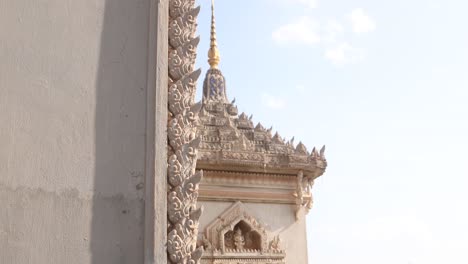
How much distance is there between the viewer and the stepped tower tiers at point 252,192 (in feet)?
43.8

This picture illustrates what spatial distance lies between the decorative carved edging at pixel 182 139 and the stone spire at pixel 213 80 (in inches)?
461

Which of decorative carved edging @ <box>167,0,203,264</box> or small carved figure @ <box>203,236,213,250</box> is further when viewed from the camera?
Result: small carved figure @ <box>203,236,213,250</box>

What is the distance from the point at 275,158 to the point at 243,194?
1111 mm

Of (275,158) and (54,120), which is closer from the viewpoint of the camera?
(54,120)

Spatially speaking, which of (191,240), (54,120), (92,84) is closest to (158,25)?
(92,84)

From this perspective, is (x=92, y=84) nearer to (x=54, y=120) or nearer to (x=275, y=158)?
(x=54, y=120)

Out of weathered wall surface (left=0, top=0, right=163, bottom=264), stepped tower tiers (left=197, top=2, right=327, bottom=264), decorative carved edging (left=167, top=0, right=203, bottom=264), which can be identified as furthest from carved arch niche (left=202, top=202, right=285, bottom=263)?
weathered wall surface (left=0, top=0, right=163, bottom=264)

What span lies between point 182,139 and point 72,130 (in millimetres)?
641

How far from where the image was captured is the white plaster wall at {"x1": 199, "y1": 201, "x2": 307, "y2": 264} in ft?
45.2

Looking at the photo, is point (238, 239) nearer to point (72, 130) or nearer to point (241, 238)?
point (241, 238)

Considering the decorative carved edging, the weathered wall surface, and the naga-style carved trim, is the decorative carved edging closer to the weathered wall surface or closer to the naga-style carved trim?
the weathered wall surface

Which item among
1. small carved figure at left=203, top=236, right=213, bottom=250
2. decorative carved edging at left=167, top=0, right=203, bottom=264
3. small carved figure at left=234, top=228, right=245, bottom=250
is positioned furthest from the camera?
small carved figure at left=234, top=228, right=245, bottom=250

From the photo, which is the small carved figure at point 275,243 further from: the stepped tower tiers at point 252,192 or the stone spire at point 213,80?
the stone spire at point 213,80

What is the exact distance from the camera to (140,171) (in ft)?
11.8
